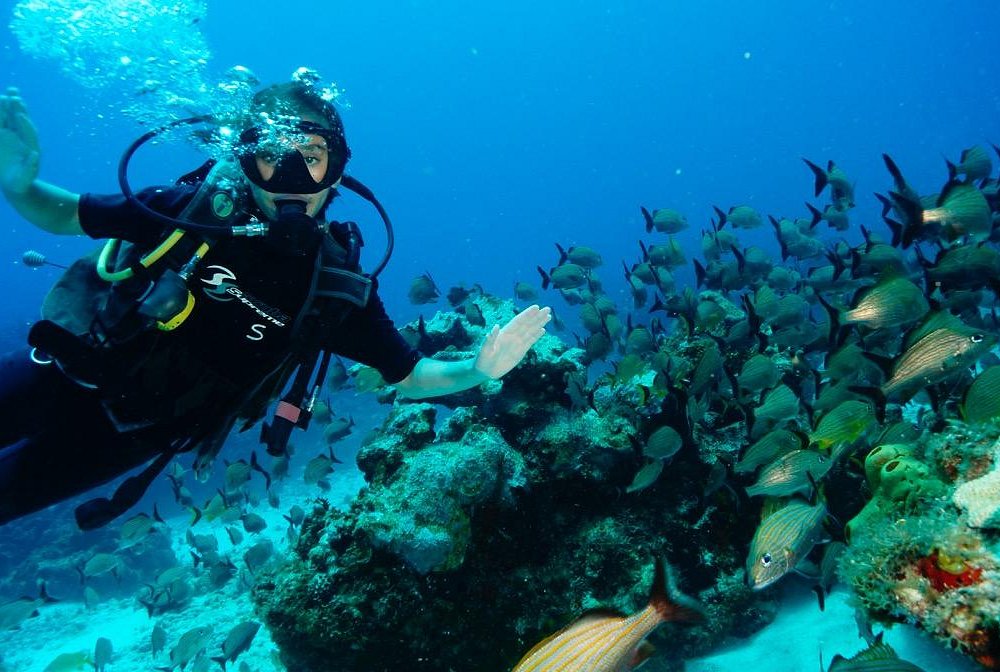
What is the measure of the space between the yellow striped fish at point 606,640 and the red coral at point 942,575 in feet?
3.12

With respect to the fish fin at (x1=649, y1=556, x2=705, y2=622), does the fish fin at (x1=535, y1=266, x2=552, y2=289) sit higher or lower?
higher

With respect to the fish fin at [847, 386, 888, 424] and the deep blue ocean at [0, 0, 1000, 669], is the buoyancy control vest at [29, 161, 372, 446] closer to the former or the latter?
the fish fin at [847, 386, 888, 424]

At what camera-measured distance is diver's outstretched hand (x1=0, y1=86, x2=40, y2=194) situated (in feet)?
9.14

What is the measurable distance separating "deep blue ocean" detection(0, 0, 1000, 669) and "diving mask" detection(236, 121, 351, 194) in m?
107

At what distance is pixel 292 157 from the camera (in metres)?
3.03

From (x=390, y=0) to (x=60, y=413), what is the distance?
147413 mm

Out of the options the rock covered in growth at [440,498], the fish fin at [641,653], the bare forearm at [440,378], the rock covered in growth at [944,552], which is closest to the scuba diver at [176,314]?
the bare forearm at [440,378]

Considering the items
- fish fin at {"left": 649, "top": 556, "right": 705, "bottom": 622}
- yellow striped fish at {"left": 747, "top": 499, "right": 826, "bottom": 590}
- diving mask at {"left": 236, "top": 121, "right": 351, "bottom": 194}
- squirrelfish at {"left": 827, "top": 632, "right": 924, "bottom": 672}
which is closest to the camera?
fish fin at {"left": 649, "top": 556, "right": 705, "bottom": 622}

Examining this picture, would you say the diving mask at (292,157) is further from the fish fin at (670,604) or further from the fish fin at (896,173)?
the fish fin at (896,173)

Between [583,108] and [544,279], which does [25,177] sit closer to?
[544,279]

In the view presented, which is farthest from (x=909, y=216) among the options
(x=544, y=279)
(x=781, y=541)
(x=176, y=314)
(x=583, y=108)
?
(x=583, y=108)

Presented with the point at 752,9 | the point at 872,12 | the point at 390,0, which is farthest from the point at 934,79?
the point at 390,0

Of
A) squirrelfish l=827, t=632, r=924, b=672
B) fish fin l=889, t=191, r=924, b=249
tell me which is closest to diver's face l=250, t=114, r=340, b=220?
squirrelfish l=827, t=632, r=924, b=672

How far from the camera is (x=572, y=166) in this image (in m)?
186
